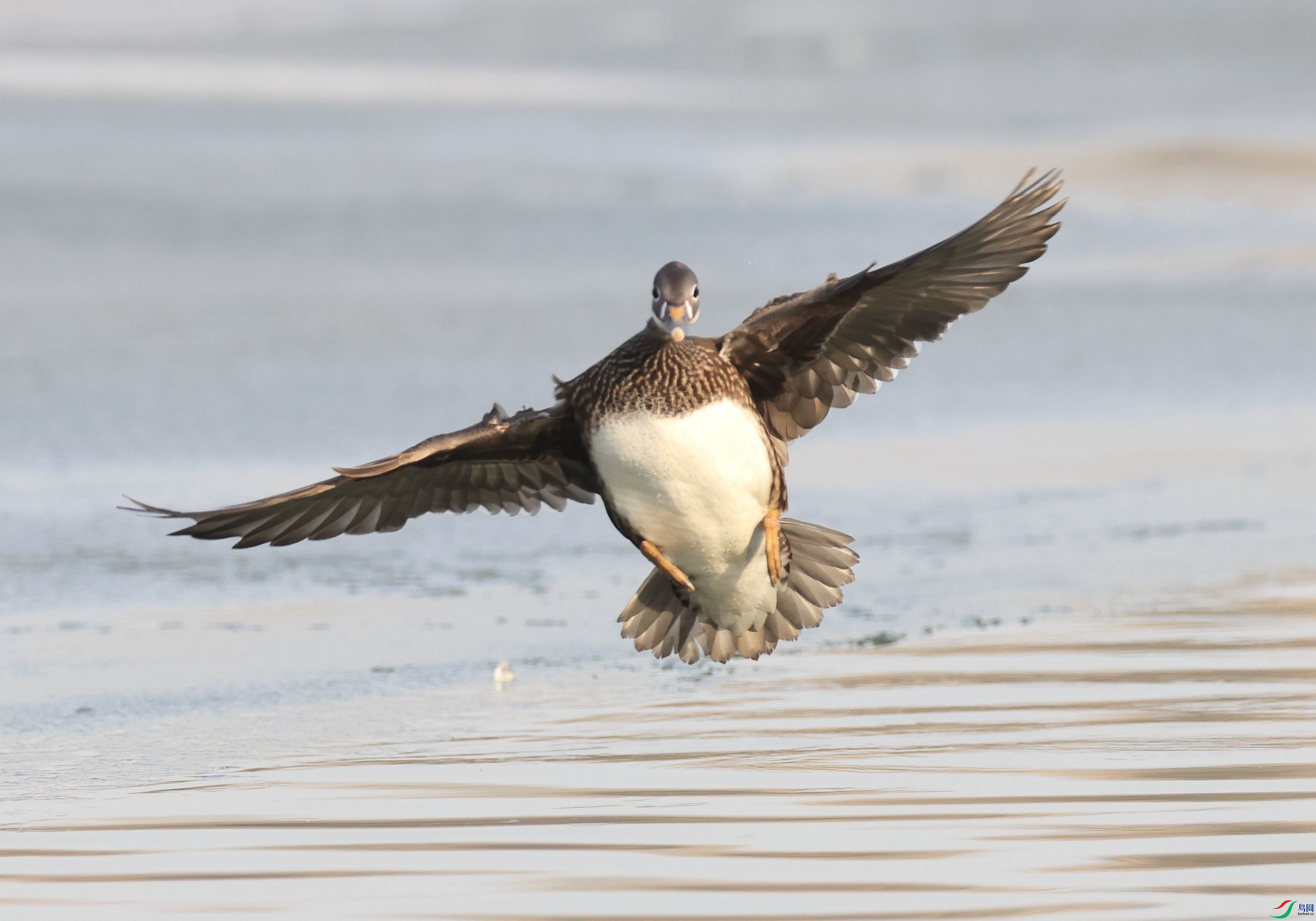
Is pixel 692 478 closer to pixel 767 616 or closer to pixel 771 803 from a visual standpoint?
pixel 767 616

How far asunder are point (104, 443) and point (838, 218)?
640 centimetres

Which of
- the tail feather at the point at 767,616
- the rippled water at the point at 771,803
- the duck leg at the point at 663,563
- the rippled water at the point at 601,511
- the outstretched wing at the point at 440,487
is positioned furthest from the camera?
the tail feather at the point at 767,616

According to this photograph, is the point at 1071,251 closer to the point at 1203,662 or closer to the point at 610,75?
the point at 610,75

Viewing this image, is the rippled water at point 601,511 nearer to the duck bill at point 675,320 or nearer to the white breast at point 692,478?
the white breast at point 692,478

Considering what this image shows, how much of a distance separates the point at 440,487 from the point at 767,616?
101cm

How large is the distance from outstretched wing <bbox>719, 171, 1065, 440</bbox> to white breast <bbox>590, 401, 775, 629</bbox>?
8.7 inches

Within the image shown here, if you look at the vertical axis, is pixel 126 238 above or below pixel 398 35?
below

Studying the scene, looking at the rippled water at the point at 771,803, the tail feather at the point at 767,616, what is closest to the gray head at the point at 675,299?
the tail feather at the point at 767,616

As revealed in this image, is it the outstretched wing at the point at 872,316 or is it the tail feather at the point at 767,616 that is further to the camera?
the tail feather at the point at 767,616

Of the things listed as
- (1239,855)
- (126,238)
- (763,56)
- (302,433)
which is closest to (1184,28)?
(763,56)

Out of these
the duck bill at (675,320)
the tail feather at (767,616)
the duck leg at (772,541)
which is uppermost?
the duck bill at (675,320)

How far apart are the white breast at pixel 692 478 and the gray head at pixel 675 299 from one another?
0.73ft

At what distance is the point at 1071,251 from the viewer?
1450 centimetres

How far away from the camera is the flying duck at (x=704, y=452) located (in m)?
5.43
